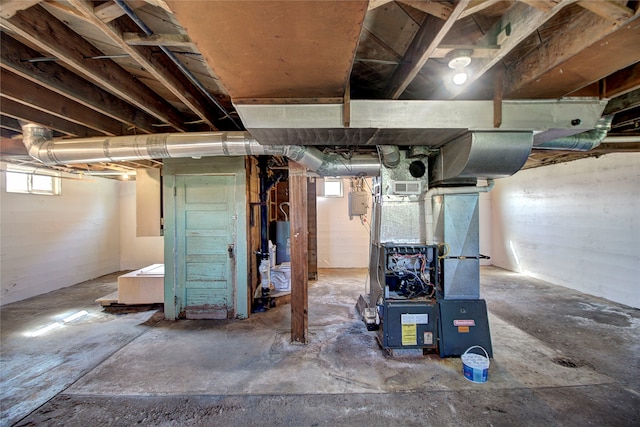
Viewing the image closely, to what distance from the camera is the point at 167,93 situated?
2.38 m

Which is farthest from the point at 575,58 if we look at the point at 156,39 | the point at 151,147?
the point at 151,147

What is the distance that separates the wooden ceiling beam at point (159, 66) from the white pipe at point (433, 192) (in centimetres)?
237

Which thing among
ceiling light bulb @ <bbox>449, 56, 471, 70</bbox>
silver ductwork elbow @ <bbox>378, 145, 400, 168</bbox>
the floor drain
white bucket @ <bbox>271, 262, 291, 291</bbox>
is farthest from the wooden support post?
white bucket @ <bbox>271, 262, 291, 291</bbox>

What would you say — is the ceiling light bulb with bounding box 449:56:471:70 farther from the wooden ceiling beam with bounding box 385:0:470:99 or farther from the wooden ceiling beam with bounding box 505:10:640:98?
the wooden ceiling beam with bounding box 505:10:640:98

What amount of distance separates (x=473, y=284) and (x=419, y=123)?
1.68 m

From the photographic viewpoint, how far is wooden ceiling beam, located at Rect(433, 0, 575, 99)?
1178 mm

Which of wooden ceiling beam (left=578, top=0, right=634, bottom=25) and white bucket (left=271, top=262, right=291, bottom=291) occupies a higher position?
wooden ceiling beam (left=578, top=0, right=634, bottom=25)

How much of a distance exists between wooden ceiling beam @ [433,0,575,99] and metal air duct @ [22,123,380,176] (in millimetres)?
1512

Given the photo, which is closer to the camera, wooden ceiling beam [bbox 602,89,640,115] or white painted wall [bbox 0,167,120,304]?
wooden ceiling beam [bbox 602,89,640,115]

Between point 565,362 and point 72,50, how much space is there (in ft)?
14.7

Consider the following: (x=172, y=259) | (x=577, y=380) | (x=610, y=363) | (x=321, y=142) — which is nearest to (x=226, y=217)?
(x=172, y=259)

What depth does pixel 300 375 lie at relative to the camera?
7.28ft

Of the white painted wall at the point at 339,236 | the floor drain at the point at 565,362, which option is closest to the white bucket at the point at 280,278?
the white painted wall at the point at 339,236

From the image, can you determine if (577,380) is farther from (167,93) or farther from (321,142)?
(167,93)
